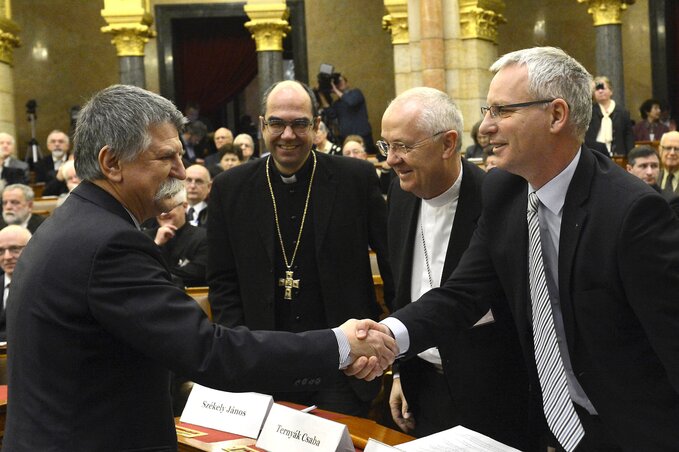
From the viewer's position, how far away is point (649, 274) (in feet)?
8.21

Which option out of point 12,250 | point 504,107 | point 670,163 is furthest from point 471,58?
point 504,107

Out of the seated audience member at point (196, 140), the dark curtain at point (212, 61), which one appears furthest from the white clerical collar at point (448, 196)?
the dark curtain at point (212, 61)

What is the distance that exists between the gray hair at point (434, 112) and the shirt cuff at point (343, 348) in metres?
1.05

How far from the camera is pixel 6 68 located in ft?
47.8

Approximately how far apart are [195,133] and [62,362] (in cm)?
1199

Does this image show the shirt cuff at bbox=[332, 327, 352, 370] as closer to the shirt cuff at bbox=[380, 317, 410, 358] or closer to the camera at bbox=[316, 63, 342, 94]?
the shirt cuff at bbox=[380, 317, 410, 358]

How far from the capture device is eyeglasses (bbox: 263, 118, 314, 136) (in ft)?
13.6

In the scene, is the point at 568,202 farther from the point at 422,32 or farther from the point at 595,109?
the point at 422,32

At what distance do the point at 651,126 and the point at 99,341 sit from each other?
44.1 feet

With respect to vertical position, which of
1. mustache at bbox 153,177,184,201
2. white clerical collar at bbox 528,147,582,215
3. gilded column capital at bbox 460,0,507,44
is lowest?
white clerical collar at bbox 528,147,582,215

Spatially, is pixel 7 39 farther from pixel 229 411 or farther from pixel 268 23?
pixel 229 411

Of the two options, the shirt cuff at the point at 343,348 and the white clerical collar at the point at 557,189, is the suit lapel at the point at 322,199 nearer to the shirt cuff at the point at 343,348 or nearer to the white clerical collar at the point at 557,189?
the shirt cuff at the point at 343,348

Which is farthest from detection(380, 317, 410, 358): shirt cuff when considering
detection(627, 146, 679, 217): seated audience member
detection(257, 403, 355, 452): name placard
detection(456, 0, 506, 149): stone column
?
detection(456, 0, 506, 149): stone column

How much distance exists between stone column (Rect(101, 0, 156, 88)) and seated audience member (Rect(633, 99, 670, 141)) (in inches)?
294
